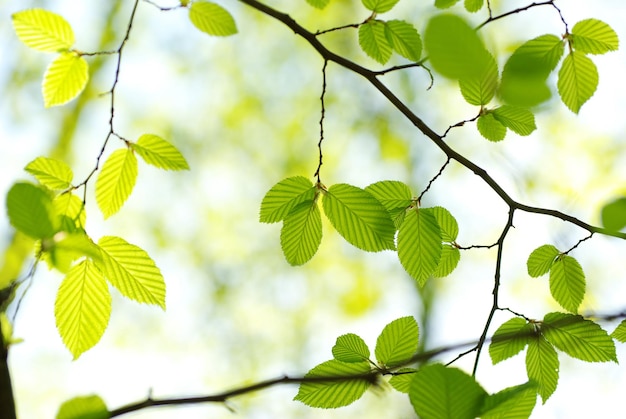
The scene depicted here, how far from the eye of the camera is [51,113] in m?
4.95

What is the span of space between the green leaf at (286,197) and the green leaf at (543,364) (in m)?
0.29

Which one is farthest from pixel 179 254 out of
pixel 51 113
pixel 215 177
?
pixel 51 113

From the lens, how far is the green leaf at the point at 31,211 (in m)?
0.33

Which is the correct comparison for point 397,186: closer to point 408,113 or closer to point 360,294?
point 408,113

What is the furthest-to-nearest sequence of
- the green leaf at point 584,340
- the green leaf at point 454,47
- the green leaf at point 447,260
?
1. the green leaf at point 447,260
2. the green leaf at point 584,340
3. the green leaf at point 454,47

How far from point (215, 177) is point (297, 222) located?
508 centimetres

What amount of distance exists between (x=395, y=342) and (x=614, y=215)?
27 centimetres

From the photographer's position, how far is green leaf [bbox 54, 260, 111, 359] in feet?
1.48

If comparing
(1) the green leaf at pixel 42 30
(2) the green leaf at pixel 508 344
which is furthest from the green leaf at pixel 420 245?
(1) the green leaf at pixel 42 30

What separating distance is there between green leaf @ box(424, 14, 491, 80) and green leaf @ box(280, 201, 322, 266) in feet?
1.10

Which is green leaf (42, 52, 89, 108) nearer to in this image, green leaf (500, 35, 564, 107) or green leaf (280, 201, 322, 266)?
green leaf (280, 201, 322, 266)

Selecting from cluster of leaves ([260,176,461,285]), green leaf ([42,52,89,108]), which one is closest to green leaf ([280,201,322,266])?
cluster of leaves ([260,176,461,285])

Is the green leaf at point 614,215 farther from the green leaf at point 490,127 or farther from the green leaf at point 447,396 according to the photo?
the green leaf at point 490,127

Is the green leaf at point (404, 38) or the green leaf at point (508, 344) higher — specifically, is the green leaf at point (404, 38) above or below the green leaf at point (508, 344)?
above
